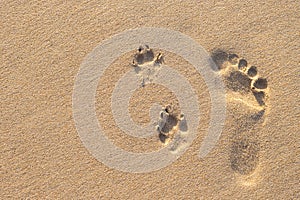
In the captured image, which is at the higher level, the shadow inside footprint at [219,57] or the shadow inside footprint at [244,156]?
the shadow inside footprint at [219,57]

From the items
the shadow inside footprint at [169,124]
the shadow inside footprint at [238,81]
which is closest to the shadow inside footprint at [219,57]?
the shadow inside footprint at [238,81]

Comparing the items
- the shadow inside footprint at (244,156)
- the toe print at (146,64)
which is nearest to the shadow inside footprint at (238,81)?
the shadow inside footprint at (244,156)

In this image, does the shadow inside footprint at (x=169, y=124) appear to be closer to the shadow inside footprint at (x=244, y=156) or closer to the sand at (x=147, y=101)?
the sand at (x=147, y=101)

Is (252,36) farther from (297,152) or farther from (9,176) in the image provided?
(9,176)

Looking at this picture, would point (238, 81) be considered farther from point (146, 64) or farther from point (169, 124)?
point (146, 64)

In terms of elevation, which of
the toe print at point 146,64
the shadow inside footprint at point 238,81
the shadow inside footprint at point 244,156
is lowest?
the shadow inside footprint at point 244,156

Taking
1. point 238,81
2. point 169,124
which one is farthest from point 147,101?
point 238,81

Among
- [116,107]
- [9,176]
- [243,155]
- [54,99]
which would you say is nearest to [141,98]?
[116,107]
